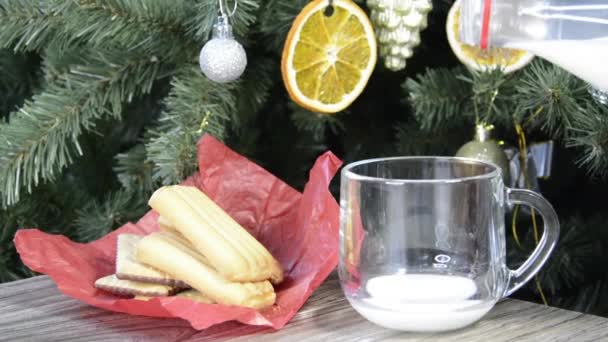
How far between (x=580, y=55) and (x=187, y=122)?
1.05ft

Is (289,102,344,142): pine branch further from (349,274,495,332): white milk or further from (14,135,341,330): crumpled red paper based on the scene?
(349,274,495,332): white milk

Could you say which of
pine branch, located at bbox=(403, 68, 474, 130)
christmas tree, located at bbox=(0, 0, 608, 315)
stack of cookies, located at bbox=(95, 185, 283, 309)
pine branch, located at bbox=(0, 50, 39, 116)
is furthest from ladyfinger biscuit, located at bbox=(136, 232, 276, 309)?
pine branch, located at bbox=(0, 50, 39, 116)

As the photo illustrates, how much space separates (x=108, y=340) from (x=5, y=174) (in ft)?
0.67

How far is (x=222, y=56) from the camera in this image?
0.70 meters

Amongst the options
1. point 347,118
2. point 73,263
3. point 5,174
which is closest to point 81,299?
point 73,263

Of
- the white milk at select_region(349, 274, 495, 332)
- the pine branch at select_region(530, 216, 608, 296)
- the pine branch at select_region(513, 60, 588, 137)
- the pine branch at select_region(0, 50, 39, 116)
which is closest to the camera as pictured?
the white milk at select_region(349, 274, 495, 332)

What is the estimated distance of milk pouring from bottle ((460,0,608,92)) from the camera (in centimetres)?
60

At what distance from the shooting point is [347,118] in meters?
0.93

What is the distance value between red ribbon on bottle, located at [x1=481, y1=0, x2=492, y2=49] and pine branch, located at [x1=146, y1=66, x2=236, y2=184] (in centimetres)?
23

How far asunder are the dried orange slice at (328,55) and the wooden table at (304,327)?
0.58 ft

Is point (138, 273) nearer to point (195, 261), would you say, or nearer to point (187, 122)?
point (195, 261)

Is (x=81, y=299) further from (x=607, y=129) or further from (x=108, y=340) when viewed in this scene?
(x=607, y=129)

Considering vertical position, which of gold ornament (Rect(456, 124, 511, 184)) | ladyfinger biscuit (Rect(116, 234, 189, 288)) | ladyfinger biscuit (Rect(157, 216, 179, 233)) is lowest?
ladyfinger biscuit (Rect(116, 234, 189, 288))

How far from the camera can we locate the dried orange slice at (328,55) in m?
0.73
